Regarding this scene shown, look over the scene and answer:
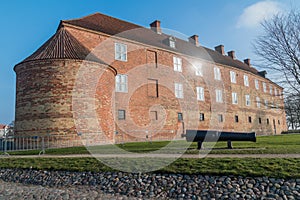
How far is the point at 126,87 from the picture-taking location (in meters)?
21.2

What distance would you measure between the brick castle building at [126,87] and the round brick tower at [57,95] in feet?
0.19

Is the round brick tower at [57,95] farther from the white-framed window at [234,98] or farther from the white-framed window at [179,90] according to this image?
the white-framed window at [234,98]

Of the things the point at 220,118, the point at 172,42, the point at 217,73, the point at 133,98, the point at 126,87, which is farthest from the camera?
the point at 217,73

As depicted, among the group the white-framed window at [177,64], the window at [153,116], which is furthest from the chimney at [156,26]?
the window at [153,116]

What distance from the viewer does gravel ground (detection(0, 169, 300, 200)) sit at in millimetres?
5234

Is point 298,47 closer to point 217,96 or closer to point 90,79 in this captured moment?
point 90,79

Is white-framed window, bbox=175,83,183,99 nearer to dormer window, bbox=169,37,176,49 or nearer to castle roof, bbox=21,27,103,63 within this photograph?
dormer window, bbox=169,37,176,49

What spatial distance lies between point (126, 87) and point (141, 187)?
15.4m

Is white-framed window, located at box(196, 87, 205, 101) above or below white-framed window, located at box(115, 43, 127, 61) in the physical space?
below

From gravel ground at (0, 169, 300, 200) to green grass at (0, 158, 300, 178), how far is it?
179mm

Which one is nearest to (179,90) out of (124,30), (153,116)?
(153,116)

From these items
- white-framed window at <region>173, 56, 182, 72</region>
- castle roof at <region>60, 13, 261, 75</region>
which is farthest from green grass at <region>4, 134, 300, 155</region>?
white-framed window at <region>173, 56, 182, 72</region>

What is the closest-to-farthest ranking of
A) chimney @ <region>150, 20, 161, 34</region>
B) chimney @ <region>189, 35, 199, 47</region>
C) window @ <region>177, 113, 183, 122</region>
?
window @ <region>177, 113, 183, 122</region> → chimney @ <region>150, 20, 161, 34</region> → chimney @ <region>189, 35, 199, 47</region>

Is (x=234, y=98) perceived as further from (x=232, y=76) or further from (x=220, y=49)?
(x=220, y=49)
